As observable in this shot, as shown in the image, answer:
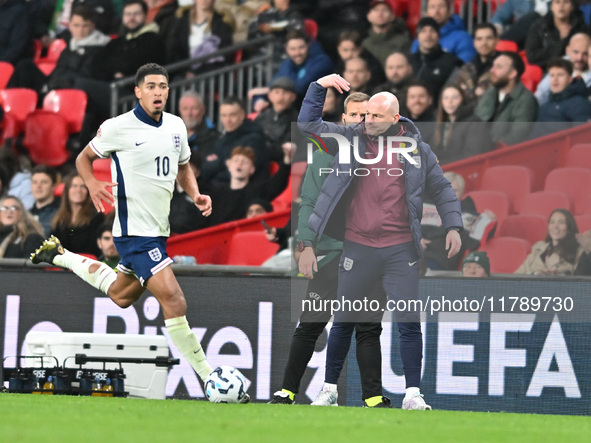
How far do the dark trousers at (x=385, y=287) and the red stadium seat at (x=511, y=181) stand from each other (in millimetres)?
3375

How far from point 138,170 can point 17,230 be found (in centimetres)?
430

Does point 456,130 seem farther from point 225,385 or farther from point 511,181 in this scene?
point 225,385

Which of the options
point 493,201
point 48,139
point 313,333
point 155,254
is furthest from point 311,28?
point 155,254

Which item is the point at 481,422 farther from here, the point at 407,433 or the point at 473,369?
the point at 473,369

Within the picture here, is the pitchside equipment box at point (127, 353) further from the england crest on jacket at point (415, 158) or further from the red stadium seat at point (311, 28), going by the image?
the red stadium seat at point (311, 28)

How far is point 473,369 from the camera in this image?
9.04 m

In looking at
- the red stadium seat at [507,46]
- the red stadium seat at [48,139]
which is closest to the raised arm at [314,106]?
the red stadium seat at [507,46]

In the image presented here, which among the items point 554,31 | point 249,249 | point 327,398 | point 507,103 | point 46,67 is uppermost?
point 554,31

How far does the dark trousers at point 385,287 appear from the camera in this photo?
7.93m

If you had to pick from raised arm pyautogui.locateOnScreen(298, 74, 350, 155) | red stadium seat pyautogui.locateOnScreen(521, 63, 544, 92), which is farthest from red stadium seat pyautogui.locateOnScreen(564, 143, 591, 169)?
raised arm pyautogui.locateOnScreen(298, 74, 350, 155)

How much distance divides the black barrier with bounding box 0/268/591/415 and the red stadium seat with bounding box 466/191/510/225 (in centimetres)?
200

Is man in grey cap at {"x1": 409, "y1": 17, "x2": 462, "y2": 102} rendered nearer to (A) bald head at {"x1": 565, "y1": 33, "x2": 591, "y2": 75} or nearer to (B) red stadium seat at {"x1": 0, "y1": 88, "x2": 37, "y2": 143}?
(A) bald head at {"x1": 565, "y1": 33, "x2": 591, "y2": 75}

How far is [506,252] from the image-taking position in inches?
419

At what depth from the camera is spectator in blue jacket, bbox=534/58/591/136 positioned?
11.9 meters
